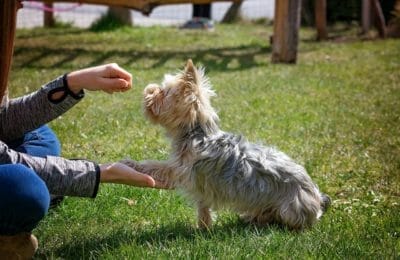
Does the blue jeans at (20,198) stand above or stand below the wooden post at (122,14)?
below

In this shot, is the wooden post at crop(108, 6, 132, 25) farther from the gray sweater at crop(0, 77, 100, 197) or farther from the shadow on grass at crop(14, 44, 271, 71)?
the gray sweater at crop(0, 77, 100, 197)

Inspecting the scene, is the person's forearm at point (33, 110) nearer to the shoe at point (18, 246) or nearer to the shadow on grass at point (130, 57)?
the shoe at point (18, 246)

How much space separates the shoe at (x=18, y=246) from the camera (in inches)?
127

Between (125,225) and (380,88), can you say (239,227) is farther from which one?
(380,88)

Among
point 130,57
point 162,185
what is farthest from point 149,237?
point 130,57

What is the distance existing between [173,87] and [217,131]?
1.42ft

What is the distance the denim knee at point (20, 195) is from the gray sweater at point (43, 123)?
0.44ft

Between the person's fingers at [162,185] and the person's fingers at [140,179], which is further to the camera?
the person's fingers at [162,185]

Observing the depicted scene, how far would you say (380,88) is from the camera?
939cm

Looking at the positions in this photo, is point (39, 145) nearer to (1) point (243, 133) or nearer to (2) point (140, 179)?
(2) point (140, 179)

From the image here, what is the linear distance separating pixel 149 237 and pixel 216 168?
62 cm

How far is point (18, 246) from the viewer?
128 inches

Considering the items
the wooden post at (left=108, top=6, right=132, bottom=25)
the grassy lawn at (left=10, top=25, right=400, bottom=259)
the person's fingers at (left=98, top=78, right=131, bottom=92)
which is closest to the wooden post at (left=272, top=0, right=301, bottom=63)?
the grassy lawn at (left=10, top=25, right=400, bottom=259)

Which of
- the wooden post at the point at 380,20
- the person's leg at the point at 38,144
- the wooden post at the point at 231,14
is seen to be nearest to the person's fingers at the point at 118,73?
the person's leg at the point at 38,144
